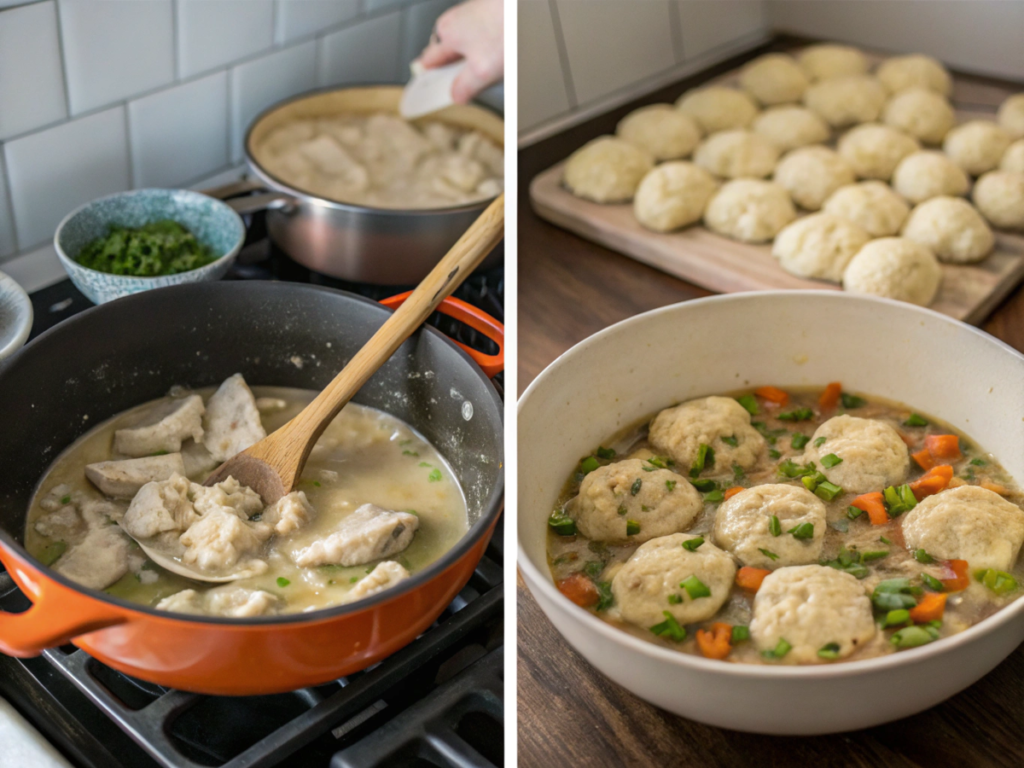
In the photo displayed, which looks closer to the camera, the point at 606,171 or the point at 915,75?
the point at 606,171

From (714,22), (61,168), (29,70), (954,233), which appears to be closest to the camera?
(29,70)

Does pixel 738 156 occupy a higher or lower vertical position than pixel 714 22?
lower

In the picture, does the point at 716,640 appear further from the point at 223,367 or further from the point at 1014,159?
the point at 1014,159

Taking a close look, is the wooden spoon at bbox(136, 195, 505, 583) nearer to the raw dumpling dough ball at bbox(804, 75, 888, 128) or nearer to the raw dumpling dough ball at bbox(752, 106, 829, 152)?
the raw dumpling dough ball at bbox(752, 106, 829, 152)

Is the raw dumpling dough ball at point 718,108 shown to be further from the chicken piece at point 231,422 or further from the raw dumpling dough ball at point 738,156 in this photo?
the chicken piece at point 231,422

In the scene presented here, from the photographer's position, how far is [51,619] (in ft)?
2.30

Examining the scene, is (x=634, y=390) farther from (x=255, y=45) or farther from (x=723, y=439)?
(x=255, y=45)

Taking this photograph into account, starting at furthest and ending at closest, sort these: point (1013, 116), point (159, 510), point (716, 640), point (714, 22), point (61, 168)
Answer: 1. point (714, 22)
2. point (1013, 116)
3. point (61, 168)
4. point (159, 510)
5. point (716, 640)

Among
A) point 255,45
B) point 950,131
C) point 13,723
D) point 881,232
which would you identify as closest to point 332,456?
point 13,723

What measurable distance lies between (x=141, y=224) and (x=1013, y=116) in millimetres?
1532

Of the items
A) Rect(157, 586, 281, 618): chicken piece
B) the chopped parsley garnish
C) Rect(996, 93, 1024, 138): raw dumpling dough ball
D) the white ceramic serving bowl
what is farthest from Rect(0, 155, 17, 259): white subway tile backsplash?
Rect(996, 93, 1024, 138): raw dumpling dough ball

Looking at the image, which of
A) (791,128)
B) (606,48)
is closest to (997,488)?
(791,128)

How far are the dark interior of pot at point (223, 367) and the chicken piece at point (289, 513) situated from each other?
0.58 ft

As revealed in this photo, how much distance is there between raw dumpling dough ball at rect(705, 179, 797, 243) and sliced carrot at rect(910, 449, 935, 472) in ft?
1.88
